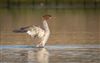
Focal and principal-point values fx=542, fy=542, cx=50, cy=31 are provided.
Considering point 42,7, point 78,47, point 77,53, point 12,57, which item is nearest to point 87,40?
point 78,47

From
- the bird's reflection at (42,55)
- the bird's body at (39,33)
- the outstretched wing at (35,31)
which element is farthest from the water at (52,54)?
the outstretched wing at (35,31)

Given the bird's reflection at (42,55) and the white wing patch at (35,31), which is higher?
the white wing patch at (35,31)

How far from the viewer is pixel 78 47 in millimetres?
14164

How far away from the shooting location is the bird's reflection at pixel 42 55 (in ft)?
36.6

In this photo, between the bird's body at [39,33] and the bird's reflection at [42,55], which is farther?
the bird's body at [39,33]

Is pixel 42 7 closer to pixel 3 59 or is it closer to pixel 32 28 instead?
pixel 32 28

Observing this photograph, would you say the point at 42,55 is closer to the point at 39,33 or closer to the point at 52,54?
the point at 52,54

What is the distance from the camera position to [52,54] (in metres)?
12.5

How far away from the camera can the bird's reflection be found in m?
11.1

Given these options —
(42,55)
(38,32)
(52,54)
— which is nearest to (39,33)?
(38,32)

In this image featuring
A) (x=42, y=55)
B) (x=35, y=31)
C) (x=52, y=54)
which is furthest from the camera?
(x=35, y=31)

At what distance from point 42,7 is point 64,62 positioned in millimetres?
35886

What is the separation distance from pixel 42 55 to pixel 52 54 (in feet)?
0.92

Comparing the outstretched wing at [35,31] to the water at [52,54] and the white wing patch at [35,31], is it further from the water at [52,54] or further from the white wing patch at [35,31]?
the water at [52,54]
